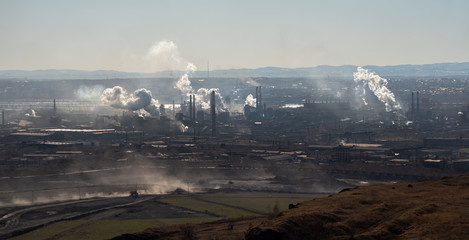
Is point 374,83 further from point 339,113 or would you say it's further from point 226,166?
point 226,166

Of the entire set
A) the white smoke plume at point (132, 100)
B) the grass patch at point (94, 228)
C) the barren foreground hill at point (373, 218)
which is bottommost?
the grass patch at point (94, 228)

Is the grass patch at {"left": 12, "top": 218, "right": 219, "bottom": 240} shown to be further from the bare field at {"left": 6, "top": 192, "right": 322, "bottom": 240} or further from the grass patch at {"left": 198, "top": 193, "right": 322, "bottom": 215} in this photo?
the grass patch at {"left": 198, "top": 193, "right": 322, "bottom": 215}

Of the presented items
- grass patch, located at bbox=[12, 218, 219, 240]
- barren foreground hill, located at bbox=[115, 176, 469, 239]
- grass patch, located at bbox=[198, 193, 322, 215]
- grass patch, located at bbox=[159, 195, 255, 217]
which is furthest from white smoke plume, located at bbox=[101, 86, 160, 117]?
barren foreground hill, located at bbox=[115, 176, 469, 239]

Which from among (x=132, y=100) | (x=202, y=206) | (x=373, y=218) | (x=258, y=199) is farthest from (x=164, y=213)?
(x=132, y=100)

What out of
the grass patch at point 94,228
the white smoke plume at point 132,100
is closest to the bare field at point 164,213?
the grass patch at point 94,228

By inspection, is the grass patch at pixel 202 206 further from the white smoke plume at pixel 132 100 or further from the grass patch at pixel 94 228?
the white smoke plume at pixel 132 100

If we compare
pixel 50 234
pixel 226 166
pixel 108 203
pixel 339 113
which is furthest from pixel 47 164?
pixel 339 113

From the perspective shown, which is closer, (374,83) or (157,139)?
(157,139)
